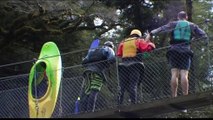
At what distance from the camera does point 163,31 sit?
10.4 m

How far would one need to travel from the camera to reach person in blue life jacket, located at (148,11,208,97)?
10.0 meters

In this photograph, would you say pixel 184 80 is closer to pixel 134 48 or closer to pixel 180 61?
pixel 180 61

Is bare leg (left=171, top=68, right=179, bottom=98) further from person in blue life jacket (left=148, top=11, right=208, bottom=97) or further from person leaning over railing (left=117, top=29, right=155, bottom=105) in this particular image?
person leaning over railing (left=117, top=29, right=155, bottom=105)

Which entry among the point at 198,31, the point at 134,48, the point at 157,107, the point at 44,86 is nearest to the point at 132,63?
the point at 134,48

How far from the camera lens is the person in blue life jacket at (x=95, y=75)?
11.0 metres

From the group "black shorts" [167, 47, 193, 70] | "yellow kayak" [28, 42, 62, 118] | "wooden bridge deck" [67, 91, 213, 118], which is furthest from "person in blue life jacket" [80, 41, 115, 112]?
"black shorts" [167, 47, 193, 70]

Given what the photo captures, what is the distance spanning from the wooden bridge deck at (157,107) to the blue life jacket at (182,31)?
3.64 feet

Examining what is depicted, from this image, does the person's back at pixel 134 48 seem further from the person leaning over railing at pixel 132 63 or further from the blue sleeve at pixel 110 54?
the blue sleeve at pixel 110 54

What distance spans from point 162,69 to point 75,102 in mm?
2033

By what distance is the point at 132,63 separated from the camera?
10.6m

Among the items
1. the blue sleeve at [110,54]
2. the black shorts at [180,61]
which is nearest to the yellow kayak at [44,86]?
the blue sleeve at [110,54]

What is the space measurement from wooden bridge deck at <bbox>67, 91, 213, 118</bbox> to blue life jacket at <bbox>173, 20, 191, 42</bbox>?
111 cm

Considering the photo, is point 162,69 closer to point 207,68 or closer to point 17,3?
point 207,68

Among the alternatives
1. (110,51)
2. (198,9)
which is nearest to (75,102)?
(110,51)
